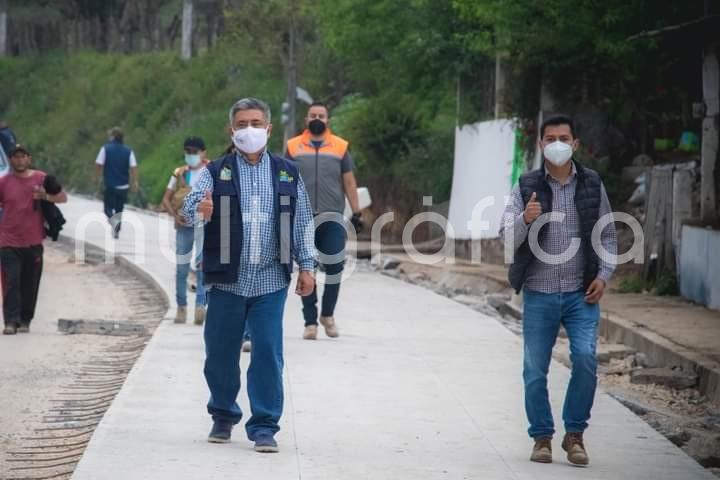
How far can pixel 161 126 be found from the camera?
2280 inches

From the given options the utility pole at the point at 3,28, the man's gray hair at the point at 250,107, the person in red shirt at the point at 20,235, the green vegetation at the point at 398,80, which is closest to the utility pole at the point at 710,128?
the green vegetation at the point at 398,80

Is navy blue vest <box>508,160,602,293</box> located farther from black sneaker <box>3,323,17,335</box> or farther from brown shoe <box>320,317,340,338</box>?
black sneaker <box>3,323,17,335</box>

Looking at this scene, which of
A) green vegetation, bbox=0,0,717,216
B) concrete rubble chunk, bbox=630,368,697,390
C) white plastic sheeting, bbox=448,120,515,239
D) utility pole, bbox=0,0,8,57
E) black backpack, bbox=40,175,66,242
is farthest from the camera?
utility pole, bbox=0,0,8,57

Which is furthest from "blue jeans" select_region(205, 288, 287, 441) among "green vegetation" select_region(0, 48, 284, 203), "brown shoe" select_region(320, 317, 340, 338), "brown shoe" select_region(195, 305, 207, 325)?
"green vegetation" select_region(0, 48, 284, 203)

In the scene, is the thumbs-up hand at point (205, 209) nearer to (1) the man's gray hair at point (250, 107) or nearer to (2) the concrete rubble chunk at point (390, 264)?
(1) the man's gray hair at point (250, 107)

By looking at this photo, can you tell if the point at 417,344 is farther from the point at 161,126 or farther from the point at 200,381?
the point at 161,126

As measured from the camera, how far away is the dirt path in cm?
954

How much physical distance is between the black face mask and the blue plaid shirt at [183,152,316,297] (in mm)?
4462

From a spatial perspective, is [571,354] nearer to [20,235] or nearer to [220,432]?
[220,432]

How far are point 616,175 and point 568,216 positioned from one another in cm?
A: 1566

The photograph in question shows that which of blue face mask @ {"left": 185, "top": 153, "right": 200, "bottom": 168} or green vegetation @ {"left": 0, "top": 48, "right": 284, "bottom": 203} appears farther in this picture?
green vegetation @ {"left": 0, "top": 48, "right": 284, "bottom": 203}

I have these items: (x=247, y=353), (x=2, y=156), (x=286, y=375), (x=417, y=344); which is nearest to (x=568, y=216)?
(x=286, y=375)

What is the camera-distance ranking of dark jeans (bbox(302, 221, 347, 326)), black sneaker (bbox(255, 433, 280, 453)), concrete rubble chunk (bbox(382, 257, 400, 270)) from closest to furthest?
1. black sneaker (bbox(255, 433, 280, 453))
2. dark jeans (bbox(302, 221, 347, 326))
3. concrete rubble chunk (bbox(382, 257, 400, 270))

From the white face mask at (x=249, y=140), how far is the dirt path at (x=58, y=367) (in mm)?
2050
